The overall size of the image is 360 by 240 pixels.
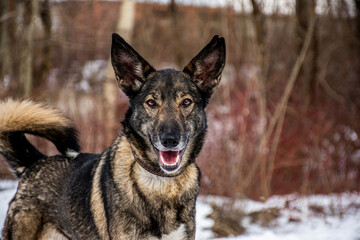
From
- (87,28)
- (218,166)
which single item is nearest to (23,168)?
(218,166)

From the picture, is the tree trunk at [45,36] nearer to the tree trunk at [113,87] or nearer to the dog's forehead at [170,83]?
the tree trunk at [113,87]

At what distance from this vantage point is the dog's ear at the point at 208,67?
302 cm

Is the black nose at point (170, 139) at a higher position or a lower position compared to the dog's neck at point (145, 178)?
higher

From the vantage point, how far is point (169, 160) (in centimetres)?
273

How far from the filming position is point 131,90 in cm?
303

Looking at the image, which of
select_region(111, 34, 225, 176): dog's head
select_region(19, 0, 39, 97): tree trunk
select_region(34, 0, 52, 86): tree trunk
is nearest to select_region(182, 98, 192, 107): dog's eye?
select_region(111, 34, 225, 176): dog's head

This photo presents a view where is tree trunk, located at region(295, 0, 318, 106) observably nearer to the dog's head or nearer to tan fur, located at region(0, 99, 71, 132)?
the dog's head

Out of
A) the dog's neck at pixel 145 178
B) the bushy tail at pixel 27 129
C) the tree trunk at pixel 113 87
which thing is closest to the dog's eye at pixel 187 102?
the dog's neck at pixel 145 178

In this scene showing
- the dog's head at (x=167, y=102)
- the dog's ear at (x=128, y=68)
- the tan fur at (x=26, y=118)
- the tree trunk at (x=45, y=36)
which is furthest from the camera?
the tree trunk at (x=45, y=36)

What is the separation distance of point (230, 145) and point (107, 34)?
726cm

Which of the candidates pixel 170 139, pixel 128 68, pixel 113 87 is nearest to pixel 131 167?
pixel 170 139

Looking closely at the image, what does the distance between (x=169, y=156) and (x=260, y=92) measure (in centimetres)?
399

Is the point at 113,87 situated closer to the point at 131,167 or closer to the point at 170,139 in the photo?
the point at 131,167

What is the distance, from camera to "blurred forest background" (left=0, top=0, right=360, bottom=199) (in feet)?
21.6
